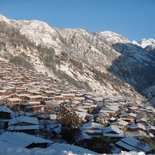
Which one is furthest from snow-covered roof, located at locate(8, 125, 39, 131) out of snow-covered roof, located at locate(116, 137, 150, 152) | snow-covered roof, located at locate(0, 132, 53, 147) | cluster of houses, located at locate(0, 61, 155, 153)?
snow-covered roof, located at locate(0, 132, 53, 147)

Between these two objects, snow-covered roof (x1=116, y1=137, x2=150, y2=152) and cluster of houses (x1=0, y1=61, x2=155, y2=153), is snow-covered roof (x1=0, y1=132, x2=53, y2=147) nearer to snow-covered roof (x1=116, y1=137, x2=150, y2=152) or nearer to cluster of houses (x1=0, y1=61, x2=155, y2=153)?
cluster of houses (x1=0, y1=61, x2=155, y2=153)

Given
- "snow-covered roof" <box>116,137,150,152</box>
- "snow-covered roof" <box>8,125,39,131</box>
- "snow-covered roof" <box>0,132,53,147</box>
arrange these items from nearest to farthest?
"snow-covered roof" <box>0,132,53,147</box> → "snow-covered roof" <box>116,137,150,152</box> → "snow-covered roof" <box>8,125,39,131</box>

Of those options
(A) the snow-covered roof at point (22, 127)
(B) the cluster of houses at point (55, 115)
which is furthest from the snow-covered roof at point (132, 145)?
(A) the snow-covered roof at point (22, 127)

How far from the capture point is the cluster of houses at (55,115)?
117 feet

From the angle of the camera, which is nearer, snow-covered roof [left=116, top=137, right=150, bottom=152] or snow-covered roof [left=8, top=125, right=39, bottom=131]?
snow-covered roof [left=116, top=137, right=150, bottom=152]

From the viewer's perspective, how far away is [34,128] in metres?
34.9

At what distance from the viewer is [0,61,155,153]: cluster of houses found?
117ft

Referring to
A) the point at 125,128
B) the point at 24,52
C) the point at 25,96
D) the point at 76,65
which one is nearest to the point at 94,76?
the point at 76,65

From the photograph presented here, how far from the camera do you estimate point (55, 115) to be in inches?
1673

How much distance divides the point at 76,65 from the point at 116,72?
67002 millimetres

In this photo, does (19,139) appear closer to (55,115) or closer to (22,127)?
(22,127)

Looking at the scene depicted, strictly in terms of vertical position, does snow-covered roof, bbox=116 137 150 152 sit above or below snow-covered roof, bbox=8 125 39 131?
below

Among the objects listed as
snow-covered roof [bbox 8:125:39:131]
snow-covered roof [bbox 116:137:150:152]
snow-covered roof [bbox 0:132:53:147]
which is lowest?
snow-covered roof [bbox 116:137:150:152]

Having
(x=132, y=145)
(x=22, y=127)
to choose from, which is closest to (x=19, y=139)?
(x=22, y=127)
